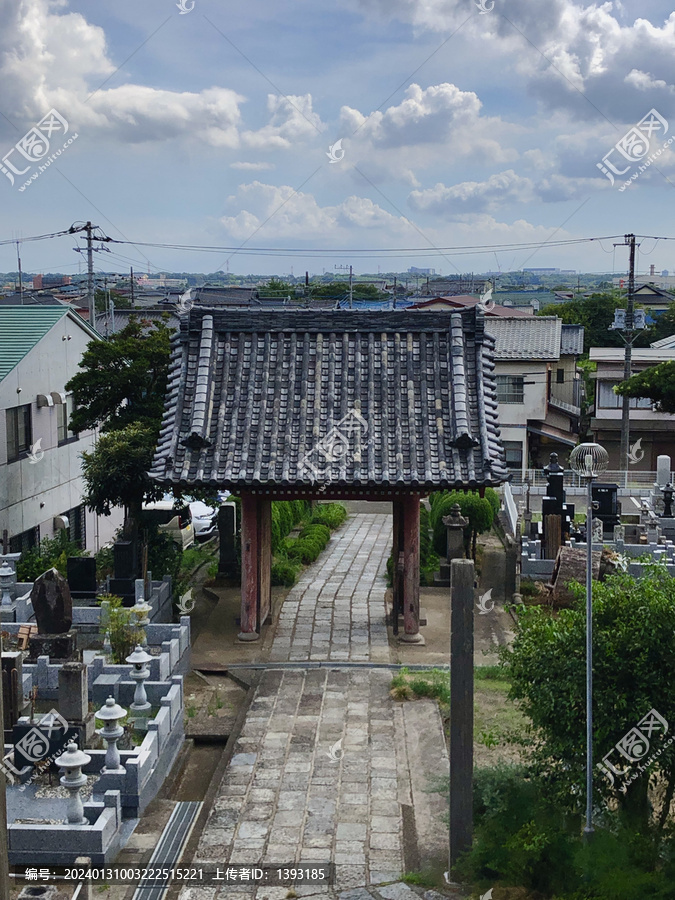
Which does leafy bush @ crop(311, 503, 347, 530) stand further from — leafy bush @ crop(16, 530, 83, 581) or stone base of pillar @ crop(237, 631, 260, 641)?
stone base of pillar @ crop(237, 631, 260, 641)

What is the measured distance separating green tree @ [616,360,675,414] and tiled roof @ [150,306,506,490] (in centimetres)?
1531

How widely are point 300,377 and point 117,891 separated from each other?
35.4 feet

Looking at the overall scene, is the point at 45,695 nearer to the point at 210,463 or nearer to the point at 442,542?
the point at 210,463

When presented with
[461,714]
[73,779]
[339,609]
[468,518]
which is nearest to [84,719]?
[73,779]

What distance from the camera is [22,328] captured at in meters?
25.1

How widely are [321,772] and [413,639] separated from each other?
18.5 ft

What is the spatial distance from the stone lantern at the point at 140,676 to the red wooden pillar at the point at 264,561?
4518mm

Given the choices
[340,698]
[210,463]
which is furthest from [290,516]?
[340,698]

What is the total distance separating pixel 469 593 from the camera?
9.52 meters

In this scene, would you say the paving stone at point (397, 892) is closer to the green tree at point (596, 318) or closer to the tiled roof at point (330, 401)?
the tiled roof at point (330, 401)

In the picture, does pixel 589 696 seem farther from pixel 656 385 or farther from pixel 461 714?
pixel 656 385

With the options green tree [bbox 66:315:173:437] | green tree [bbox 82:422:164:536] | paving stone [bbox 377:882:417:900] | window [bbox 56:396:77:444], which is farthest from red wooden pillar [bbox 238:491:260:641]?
window [bbox 56:396:77:444]

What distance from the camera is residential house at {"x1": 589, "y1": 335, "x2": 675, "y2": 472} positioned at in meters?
42.1

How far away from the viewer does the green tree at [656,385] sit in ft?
105
